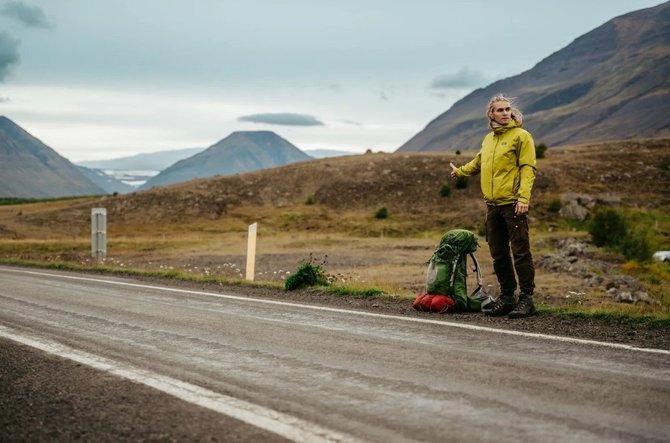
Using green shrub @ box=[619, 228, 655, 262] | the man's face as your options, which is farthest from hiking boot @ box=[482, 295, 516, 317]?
green shrub @ box=[619, 228, 655, 262]

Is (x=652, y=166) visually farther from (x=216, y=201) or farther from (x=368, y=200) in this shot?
(x=216, y=201)

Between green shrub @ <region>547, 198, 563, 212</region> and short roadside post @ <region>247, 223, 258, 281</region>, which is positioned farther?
green shrub @ <region>547, 198, 563, 212</region>

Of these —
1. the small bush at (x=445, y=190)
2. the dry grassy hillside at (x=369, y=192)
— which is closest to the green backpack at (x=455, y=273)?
the dry grassy hillside at (x=369, y=192)

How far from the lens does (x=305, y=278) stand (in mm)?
11453

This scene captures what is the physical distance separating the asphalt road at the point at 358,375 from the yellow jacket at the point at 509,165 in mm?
1937

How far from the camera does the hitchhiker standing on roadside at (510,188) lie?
303 inches

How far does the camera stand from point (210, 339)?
20.0 feet

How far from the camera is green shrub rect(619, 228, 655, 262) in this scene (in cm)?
2386

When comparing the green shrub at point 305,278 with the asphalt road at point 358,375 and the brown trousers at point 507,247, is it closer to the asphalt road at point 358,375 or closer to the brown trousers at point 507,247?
the asphalt road at point 358,375

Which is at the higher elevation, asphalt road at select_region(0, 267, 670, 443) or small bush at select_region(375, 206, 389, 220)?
small bush at select_region(375, 206, 389, 220)

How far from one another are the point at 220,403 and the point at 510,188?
5033 millimetres

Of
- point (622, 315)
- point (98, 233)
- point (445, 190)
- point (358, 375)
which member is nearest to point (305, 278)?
point (622, 315)

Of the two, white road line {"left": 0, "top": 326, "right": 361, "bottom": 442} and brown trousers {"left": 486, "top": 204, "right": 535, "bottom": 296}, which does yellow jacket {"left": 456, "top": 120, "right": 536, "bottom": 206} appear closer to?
brown trousers {"left": 486, "top": 204, "right": 535, "bottom": 296}

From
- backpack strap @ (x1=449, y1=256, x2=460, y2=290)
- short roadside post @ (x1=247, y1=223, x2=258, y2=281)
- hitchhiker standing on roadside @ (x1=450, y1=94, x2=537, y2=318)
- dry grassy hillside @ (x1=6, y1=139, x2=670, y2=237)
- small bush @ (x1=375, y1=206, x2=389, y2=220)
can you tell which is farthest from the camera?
small bush @ (x1=375, y1=206, x2=389, y2=220)
